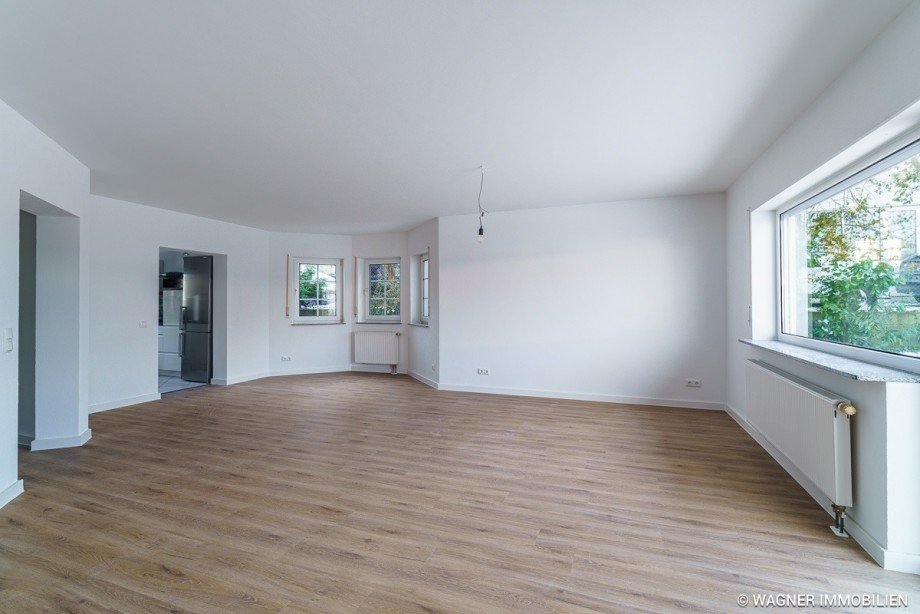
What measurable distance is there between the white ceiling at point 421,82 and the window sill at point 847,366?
5.66 feet

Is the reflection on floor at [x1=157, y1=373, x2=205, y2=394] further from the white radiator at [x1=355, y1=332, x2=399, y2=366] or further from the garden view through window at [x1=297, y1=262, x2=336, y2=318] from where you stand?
the white radiator at [x1=355, y1=332, x2=399, y2=366]

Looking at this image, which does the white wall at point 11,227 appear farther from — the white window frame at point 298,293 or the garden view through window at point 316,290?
the garden view through window at point 316,290

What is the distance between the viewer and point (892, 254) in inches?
94.7

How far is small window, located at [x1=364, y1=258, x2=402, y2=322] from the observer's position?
807 centimetres

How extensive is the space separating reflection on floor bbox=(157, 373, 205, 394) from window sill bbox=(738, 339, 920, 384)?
25.4ft

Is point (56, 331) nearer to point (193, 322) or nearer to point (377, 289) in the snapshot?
point (193, 322)

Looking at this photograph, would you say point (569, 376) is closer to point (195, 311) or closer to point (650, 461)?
point (650, 461)

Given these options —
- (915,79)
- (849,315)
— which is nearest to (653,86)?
(915,79)

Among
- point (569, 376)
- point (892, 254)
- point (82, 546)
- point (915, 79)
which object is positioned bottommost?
point (82, 546)

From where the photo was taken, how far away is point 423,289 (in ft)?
24.7

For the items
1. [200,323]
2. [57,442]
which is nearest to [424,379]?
[200,323]

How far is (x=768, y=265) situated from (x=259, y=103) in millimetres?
4627

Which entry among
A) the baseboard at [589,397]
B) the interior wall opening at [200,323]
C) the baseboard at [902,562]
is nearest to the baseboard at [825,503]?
the baseboard at [902,562]

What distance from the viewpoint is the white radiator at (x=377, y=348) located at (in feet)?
25.7
